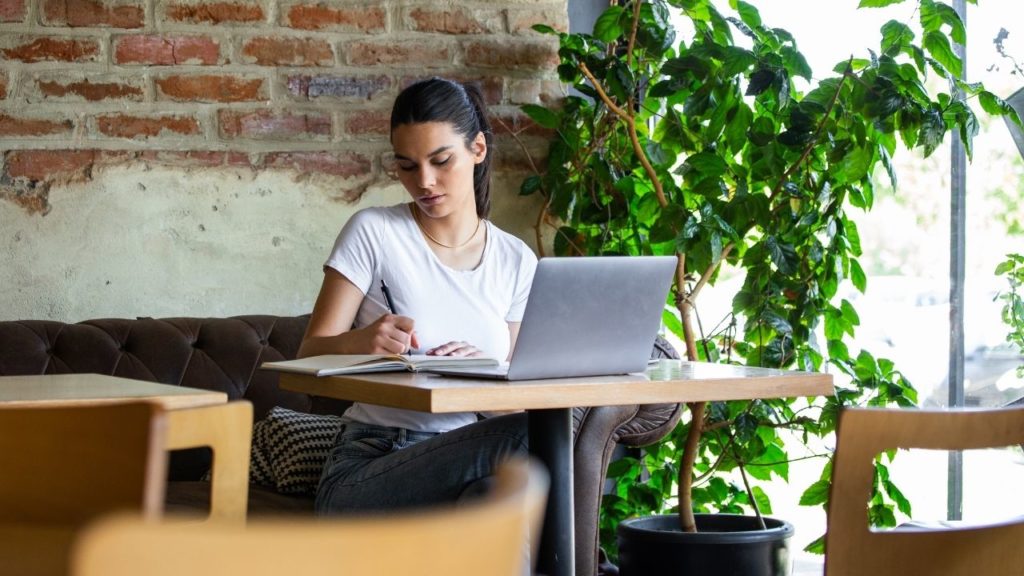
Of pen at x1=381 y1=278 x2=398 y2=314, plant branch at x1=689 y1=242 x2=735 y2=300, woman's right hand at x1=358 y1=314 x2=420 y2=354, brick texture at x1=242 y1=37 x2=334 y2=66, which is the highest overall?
brick texture at x1=242 y1=37 x2=334 y2=66

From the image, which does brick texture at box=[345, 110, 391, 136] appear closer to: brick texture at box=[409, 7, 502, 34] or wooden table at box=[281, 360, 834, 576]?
brick texture at box=[409, 7, 502, 34]

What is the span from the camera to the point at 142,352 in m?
2.85

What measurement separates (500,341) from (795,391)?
2.35 ft

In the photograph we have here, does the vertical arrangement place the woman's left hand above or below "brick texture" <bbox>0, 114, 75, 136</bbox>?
below

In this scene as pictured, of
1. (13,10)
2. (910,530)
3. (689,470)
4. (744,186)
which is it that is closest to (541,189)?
(744,186)

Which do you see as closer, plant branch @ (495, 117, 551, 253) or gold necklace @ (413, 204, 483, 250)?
gold necklace @ (413, 204, 483, 250)

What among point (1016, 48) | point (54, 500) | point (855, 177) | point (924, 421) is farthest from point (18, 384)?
point (1016, 48)

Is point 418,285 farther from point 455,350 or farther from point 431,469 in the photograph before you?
point 431,469

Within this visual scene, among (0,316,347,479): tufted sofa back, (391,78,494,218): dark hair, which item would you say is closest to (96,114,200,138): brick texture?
(0,316,347,479): tufted sofa back

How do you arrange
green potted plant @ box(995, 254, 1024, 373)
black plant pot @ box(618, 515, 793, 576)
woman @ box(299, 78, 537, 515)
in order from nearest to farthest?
woman @ box(299, 78, 537, 515) < black plant pot @ box(618, 515, 793, 576) < green potted plant @ box(995, 254, 1024, 373)

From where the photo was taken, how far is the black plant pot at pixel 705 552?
2736mm

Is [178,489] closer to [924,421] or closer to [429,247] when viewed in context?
[429,247]

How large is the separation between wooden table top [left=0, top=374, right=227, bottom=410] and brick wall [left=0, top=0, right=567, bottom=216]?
119 centimetres

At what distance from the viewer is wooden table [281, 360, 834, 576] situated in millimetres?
1633
